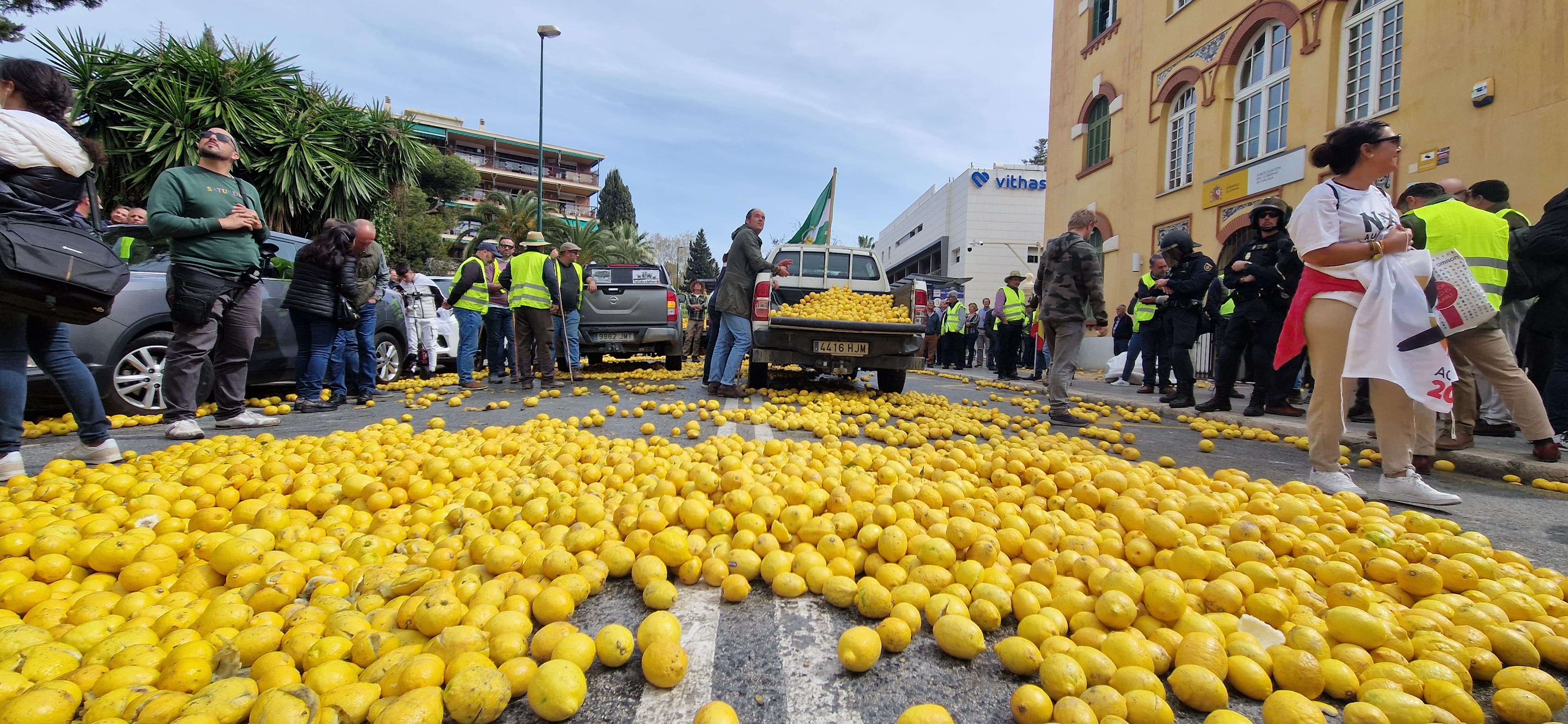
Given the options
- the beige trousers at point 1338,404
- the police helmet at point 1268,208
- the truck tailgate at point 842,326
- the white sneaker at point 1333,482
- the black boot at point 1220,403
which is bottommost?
the white sneaker at point 1333,482

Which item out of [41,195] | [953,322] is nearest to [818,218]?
[953,322]

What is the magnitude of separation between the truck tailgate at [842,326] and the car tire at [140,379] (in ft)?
16.3

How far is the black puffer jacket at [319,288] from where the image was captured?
575 cm

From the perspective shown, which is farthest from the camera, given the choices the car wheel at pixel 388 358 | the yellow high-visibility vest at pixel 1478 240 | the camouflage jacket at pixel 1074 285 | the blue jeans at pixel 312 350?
the car wheel at pixel 388 358

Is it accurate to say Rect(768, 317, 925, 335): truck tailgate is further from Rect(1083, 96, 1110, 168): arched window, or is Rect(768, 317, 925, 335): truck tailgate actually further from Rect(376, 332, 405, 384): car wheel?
Rect(1083, 96, 1110, 168): arched window

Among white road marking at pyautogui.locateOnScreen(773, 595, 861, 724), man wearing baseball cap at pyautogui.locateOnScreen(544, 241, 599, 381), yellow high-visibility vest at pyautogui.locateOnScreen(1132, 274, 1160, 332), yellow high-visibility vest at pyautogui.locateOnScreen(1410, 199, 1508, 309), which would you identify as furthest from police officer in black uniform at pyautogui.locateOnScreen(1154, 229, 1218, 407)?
man wearing baseball cap at pyautogui.locateOnScreen(544, 241, 599, 381)

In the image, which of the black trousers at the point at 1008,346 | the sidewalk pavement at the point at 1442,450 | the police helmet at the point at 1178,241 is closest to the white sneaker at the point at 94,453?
the sidewalk pavement at the point at 1442,450

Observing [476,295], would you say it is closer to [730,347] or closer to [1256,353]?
[730,347]

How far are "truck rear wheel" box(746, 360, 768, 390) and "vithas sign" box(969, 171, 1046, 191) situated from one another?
3160 cm

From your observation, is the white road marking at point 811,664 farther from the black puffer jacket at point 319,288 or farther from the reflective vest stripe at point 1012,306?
the reflective vest stripe at point 1012,306

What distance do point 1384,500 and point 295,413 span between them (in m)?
7.88

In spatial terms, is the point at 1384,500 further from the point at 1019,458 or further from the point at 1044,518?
the point at 1044,518

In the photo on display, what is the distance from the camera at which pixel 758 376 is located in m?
7.66

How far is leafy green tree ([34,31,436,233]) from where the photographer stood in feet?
44.2
